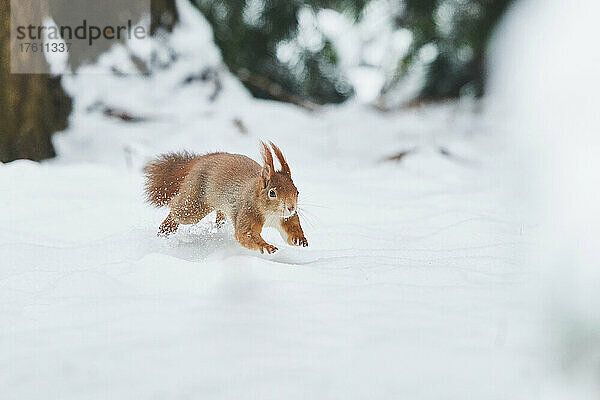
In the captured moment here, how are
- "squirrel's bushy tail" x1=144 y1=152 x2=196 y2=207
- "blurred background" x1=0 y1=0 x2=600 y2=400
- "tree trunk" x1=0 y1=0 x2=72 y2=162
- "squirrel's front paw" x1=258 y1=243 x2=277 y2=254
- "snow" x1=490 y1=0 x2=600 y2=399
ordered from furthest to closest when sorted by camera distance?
"tree trunk" x1=0 y1=0 x2=72 y2=162 < "squirrel's bushy tail" x1=144 y1=152 x2=196 y2=207 < "squirrel's front paw" x1=258 y1=243 x2=277 y2=254 < "blurred background" x1=0 y1=0 x2=600 y2=400 < "snow" x1=490 y1=0 x2=600 y2=399

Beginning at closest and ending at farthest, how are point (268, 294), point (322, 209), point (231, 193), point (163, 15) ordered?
point (268, 294) → point (231, 193) → point (322, 209) → point (163, 15)

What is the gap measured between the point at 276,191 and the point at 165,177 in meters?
0.38

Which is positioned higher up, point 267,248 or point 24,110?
point 267,248

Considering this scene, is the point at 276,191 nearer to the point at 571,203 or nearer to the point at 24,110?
the point at 571,203

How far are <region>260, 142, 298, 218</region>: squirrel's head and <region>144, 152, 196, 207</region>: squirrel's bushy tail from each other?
0.30 m

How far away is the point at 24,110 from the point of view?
2.16m

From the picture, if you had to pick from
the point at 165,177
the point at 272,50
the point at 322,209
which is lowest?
the point at 272,50

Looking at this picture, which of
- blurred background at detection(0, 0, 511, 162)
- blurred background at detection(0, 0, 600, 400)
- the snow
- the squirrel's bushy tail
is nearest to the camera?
the snow

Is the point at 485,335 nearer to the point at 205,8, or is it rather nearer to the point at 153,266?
the point at 153,266

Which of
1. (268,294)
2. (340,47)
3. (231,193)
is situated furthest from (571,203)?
(340,47)

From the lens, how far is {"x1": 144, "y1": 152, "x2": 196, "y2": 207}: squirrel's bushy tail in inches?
61.5

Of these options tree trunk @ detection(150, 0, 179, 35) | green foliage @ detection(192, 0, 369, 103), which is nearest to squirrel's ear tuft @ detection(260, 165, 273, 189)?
green foliage @ detection(192, 0, 369, 103)

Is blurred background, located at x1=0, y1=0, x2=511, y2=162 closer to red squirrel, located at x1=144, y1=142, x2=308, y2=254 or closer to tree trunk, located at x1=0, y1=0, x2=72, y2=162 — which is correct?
tree trunk, located at x1=0, y1=0, x2=72, y2=162

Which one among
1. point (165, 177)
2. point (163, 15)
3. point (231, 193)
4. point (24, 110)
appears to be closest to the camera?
point (231, 193)
